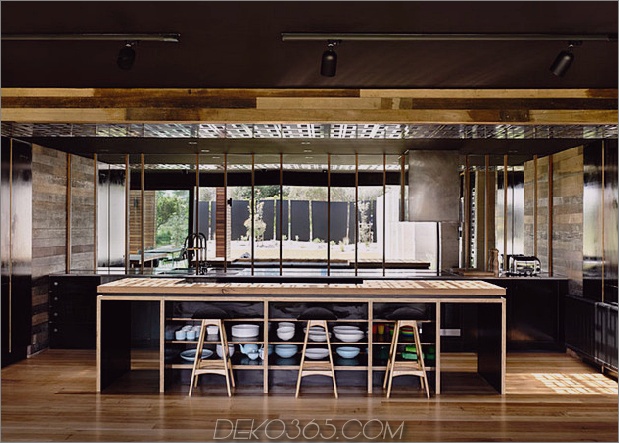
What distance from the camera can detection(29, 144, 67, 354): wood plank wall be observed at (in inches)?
262

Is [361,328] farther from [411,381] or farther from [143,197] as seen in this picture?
[143,197]

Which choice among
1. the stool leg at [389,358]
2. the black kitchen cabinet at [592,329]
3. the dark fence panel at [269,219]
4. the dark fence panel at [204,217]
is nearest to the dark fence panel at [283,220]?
the dark fence panel at [269,219]

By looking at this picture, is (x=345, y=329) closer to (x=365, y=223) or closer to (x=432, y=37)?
(x=432, y=37)

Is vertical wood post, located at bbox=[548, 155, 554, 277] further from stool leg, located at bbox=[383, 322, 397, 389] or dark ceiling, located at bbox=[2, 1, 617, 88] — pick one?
stool leg, located at bbox=[383, 322, 397, 389]

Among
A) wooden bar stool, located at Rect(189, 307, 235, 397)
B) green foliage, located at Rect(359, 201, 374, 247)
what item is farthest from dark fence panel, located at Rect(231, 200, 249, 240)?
wooden bar stool, located at Rect(189, 307, 235, 397)

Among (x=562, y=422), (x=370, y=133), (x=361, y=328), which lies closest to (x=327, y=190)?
(x=370, y=133)

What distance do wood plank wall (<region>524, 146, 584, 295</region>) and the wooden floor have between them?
1.69m

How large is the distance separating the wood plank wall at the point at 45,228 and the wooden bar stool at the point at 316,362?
12.3 ft

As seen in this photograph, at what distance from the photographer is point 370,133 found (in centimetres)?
593

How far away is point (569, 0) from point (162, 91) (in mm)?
3590

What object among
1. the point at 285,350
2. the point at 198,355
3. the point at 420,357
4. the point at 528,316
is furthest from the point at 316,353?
the point at 528,316

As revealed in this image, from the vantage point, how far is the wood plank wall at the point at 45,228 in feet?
21.8

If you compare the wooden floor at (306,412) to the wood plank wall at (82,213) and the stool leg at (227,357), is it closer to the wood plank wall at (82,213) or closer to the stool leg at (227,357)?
the stool leg at (227,357)

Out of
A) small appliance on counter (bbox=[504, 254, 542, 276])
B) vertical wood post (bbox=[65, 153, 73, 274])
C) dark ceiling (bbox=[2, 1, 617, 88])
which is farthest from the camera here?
vertical wood post (bbox=[65, 153, 73, 274])
